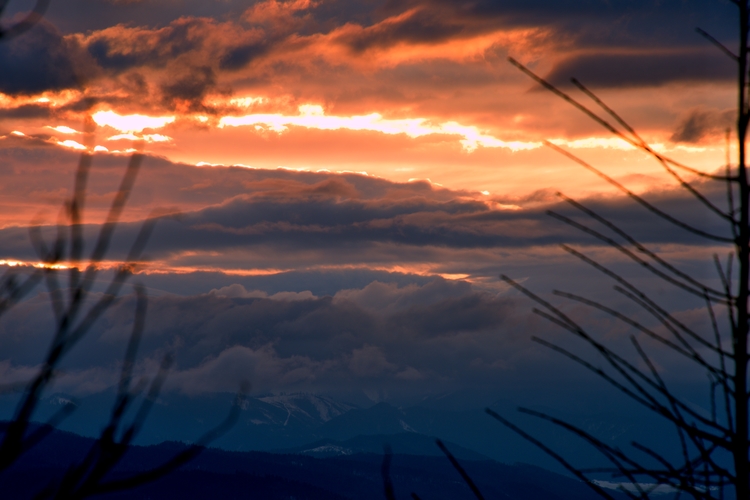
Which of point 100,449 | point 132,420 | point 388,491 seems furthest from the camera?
point 132,420

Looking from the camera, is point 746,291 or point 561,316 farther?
point 561,316

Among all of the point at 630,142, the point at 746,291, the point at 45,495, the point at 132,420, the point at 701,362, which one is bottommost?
the point at 45,495

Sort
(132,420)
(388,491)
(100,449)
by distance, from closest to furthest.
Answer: (388,491), (100,449), (132,420)

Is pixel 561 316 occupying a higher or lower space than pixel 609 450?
higher

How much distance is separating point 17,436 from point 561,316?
429 cm

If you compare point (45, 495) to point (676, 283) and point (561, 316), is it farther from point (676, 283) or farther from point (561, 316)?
point (676, 283)

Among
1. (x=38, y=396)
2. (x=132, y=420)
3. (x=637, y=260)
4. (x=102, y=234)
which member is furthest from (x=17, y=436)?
(x=637, y=260)

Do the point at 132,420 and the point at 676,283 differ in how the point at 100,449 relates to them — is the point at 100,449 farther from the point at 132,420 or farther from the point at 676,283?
the point at 676,283

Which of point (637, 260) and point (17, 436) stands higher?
point (637, 260)

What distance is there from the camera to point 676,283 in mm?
5406

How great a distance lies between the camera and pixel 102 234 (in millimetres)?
5707

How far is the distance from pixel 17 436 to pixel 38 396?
364 mm

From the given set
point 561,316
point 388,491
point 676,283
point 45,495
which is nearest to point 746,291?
point 676,283

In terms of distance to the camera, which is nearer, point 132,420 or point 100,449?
point 100,449
